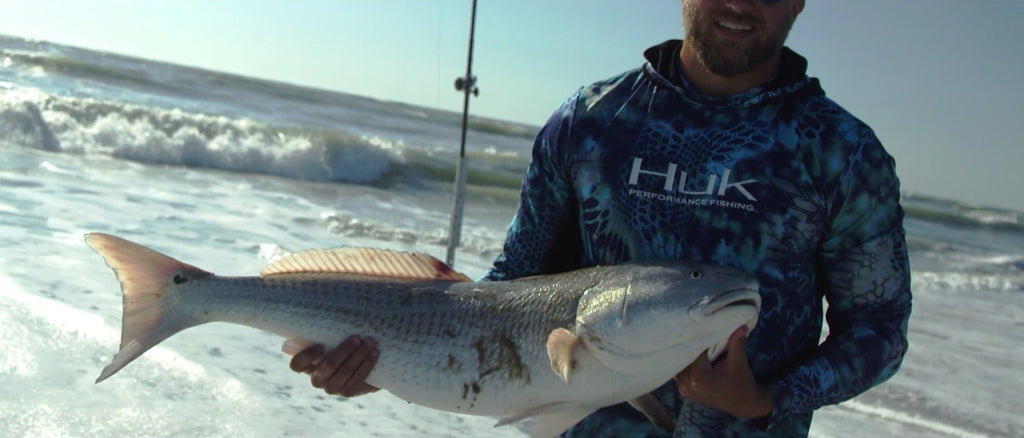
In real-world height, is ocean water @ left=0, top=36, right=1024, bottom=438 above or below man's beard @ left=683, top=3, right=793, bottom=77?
below

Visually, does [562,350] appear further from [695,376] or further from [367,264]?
[367,264]

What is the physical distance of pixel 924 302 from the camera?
11008 millimetres

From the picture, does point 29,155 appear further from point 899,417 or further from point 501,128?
point 501,128

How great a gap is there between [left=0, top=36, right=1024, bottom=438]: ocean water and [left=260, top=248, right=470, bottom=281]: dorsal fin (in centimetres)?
219

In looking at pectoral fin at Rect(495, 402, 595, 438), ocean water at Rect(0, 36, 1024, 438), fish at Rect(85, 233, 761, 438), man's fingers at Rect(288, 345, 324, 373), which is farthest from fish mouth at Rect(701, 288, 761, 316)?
ocean water at Rect(0, 36, 1024, 438)

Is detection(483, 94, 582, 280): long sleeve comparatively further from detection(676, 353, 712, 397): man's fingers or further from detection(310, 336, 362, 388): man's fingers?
detection(676, 353, 712, 397): man's fingers

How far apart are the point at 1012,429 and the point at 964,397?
1.78 ft

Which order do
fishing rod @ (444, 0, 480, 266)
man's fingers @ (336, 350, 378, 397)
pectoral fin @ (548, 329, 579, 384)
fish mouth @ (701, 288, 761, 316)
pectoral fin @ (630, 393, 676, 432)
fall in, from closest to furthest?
fish mouth @ (701, 288, 761, 316) → pectoral fin @ (548, 329, 579, 384) → pectoral fin @ (630, 393, 676, 432) → man's fingers @ (336, 350, 378, 397) → fishing rod @ (444, 0, 480, 266)

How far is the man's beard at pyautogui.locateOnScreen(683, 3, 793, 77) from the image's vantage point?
2.17 metres

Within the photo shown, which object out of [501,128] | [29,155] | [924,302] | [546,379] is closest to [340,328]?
[546,379]

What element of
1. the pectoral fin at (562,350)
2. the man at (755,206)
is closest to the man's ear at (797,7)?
the man at (755,206)

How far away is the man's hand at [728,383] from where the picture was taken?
2.00 m

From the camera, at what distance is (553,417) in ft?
7.18

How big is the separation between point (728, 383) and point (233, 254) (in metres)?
6.63
